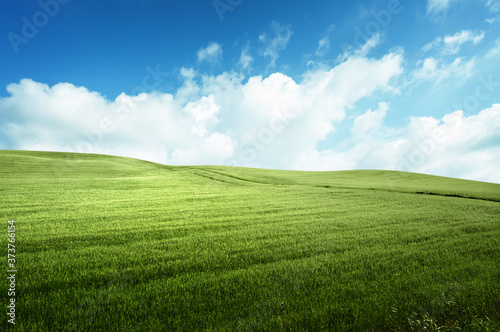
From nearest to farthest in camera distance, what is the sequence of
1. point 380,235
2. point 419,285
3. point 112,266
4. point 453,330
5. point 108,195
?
1. point 453,330
2. point 419,285
3. point 112,266
4. point 380,235
5. point 108,195

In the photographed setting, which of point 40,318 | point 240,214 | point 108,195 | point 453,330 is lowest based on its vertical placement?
point 453,330

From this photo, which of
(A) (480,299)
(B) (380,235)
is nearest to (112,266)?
(A) (480,299)

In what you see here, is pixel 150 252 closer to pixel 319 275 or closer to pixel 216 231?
pixel 216 231

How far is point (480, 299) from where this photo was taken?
4922 millimetres

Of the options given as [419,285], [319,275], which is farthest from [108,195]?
[419,285]

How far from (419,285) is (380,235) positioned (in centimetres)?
444

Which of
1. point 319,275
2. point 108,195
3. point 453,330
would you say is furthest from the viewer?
point 108,195

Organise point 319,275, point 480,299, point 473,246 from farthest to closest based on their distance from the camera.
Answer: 1. point 473,246
2. point 319,275
3. point 480,299

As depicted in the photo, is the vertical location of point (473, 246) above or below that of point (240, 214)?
below

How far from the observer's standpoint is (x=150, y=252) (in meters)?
7.53

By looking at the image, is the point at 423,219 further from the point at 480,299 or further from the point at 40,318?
the point at 40,318

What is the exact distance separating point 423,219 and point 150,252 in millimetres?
13231

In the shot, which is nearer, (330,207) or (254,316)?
(254,316)

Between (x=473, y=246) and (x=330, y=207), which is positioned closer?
(x=473, y=246)
